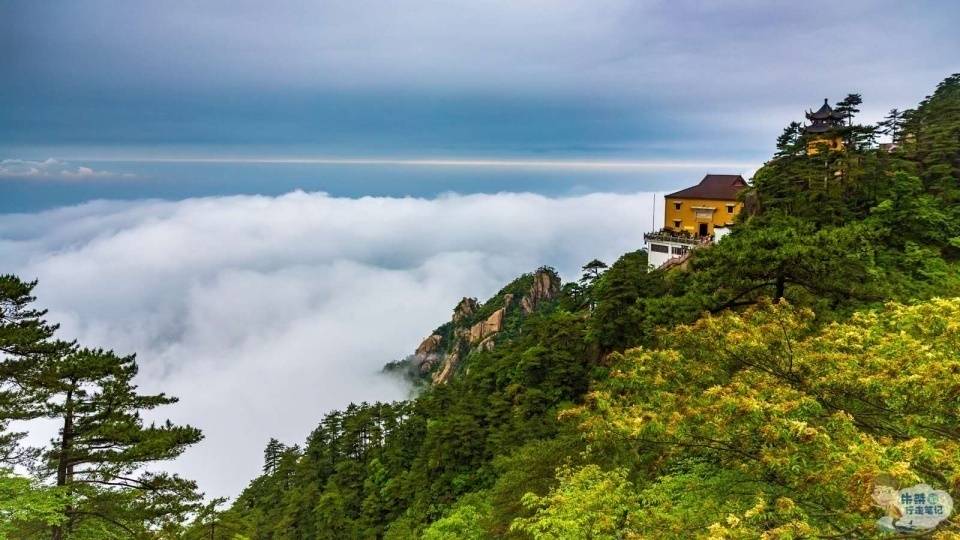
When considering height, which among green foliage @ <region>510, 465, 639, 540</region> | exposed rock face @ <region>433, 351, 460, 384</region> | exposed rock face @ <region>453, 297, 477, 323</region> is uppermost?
exposed rock face @ <region>453, 297, 477, 323</region>

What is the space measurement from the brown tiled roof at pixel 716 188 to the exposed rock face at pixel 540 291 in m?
34.8

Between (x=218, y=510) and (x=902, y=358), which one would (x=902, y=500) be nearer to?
(x=902, y=358)

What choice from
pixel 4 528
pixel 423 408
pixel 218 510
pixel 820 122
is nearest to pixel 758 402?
pixel 4 528

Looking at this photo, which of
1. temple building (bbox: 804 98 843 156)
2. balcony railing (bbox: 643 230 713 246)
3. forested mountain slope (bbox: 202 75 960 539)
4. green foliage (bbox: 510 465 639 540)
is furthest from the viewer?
balcony railing (bbox: 643 230 713 246)

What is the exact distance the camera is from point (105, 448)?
14.9 metres

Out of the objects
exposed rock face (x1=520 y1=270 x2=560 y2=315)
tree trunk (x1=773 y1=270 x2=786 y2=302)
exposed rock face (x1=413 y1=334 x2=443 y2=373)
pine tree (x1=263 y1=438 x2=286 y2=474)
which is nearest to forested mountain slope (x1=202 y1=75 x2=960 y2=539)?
tree trunk (x1=773 y1=270 x2=786 y2=302)

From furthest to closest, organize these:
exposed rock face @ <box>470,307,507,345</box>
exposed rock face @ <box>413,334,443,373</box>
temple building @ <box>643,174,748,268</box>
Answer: exposed rock face @ <box>413,334,443,373</box> → exposed rock face @ <box>470,307,507,345</box> → temple building @ <box>643,174,748,268</box>

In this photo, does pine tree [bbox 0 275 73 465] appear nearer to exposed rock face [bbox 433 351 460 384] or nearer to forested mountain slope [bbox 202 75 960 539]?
forested mountain slope [bbox 202 75 960 539]

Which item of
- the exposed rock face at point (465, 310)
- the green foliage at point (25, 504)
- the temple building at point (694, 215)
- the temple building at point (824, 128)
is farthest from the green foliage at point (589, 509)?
the exposed rock face at point (465, 310)

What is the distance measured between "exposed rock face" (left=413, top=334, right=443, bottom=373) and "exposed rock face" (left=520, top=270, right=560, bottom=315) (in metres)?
19.3

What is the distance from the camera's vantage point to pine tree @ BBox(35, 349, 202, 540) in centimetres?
1422

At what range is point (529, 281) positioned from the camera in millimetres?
78938

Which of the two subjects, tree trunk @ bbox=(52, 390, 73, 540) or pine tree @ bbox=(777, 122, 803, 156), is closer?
tree trunk @ bbox=(52, 390, 73, 540)

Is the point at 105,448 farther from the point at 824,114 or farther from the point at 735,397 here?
the point at 824,114
